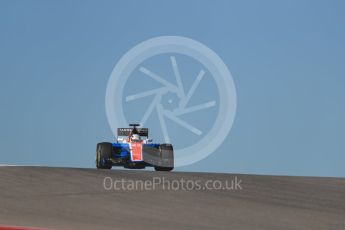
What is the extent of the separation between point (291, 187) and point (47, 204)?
7283mm

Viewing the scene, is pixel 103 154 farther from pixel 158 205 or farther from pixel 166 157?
pixel 158 205

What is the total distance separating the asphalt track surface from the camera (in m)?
11.6

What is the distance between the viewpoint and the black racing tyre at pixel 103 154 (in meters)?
28.0

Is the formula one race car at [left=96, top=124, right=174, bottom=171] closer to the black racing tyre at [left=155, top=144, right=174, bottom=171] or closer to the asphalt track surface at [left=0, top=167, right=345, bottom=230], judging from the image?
the black racing tyre at [left=155, top=144, right=174, bottom=171]

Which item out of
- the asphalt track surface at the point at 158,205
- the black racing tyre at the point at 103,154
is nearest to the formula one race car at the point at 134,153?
the black racing tyre at the point at 103,154

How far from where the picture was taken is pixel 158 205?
13.7 metres

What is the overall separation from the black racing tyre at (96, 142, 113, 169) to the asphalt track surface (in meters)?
9.08

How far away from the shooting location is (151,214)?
12.6m

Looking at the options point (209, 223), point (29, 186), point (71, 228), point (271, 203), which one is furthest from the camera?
point (29, 186)

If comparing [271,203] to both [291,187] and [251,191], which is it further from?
[291,187]

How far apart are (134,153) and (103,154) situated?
124 centimetres

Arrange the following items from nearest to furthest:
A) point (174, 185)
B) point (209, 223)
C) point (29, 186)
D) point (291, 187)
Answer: point (209, 223)
point (29, 186)
point (174, 185)
point (291, 187)

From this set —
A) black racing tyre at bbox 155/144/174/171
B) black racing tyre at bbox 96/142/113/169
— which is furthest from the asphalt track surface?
black racing tyre at bbox 96/142/113/169

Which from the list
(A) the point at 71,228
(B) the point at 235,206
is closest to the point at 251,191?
(B) the point at 235,206
